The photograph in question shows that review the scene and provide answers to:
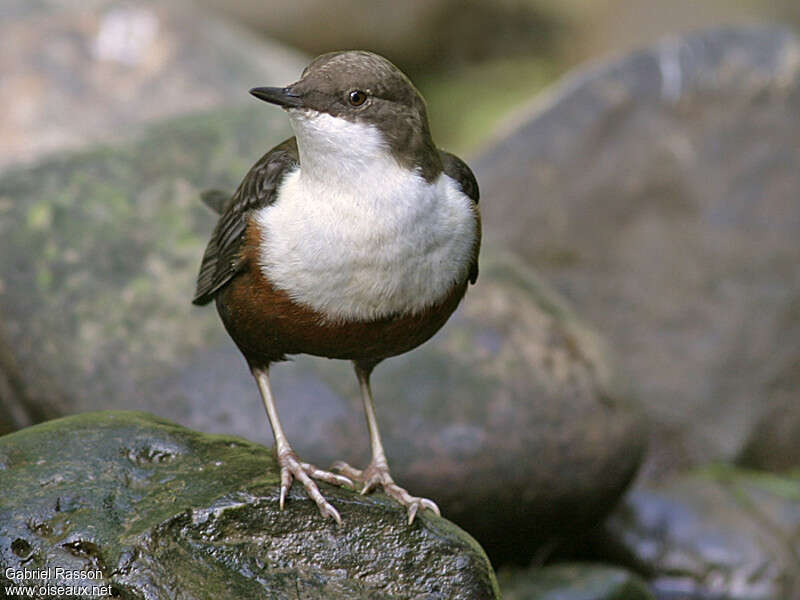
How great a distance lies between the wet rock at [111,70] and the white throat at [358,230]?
203 inches

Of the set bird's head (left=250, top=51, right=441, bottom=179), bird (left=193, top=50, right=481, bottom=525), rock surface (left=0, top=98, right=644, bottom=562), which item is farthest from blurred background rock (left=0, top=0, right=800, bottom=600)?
bird's head (left=250, top=51, right=441, bottom=179)

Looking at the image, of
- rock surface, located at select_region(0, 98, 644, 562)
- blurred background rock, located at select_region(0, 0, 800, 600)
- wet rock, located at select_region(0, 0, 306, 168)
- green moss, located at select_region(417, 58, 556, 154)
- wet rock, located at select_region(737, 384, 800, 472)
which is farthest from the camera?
green moss, located at select_region(417, 58, 556, 154)

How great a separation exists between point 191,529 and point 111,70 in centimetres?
614

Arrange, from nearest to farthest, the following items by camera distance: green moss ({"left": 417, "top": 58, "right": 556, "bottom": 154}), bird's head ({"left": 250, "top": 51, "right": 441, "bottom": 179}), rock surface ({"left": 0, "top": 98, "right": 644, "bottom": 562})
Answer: bird's head ({"left": 250, "top": 51, "right": 441, "bottom": 179}), rock surface ({"left": 0, "top": 98, "right": 644, "bottom": 562}), green moss ({"left": 417, "top": 58, "right": 556, "bottom": 154})

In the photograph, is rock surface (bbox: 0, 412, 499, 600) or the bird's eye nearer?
rock surface (bbox: 0, 412, 499, 600)

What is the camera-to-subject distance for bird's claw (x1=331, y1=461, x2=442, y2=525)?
126 inches

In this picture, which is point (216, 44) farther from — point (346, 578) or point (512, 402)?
point (346, 578)

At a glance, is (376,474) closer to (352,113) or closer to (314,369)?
(352,113)

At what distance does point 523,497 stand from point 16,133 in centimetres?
479

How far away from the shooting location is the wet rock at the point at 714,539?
5.71 m

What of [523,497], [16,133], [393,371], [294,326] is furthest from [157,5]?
[294,326]

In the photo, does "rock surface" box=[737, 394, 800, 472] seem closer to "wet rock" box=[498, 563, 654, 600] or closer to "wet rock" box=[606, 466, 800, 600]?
"wet rock" box=[606, 466, 800, 600]

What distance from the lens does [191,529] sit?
296 centimetres

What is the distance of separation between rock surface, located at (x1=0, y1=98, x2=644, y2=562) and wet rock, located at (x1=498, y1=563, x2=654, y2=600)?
0.51ft
